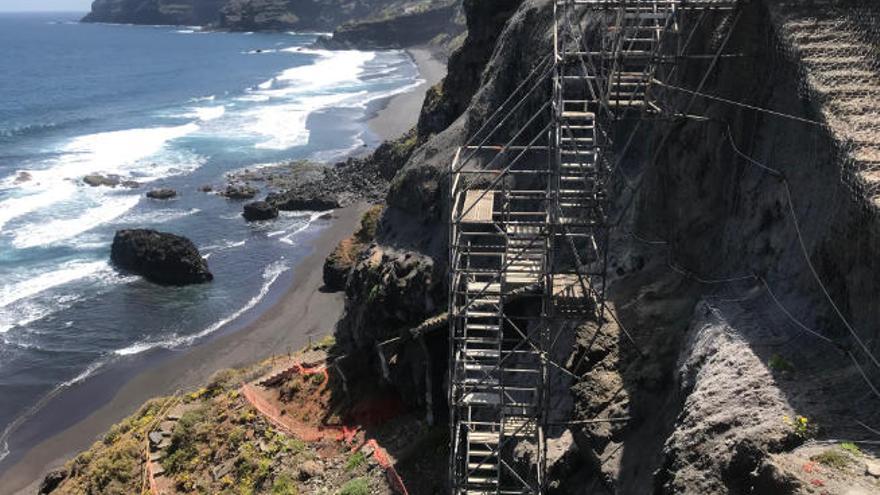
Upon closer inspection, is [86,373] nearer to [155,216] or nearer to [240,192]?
Result: [155,216]

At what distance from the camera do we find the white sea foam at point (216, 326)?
39562mm

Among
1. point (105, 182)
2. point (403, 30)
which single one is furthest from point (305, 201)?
point (403, 30)

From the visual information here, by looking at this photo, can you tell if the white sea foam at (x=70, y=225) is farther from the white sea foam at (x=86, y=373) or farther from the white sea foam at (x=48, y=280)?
the white sea foam at (x=86, y=373)

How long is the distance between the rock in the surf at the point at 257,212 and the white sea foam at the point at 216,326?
9.77m

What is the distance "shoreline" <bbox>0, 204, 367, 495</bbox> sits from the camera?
104ft

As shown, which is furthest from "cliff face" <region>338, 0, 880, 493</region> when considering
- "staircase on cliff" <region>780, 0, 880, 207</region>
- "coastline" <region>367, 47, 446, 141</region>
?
"coastline" <region>367, 47, 446, 141</region>

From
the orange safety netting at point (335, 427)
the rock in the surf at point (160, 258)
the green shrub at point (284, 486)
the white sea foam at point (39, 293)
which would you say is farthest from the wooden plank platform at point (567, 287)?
the white sea foam at point (39, 293)

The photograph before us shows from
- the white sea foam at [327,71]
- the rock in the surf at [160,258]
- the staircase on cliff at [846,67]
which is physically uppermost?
the white sea foam at [327,71]

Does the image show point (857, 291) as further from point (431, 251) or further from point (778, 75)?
point (431, 251)

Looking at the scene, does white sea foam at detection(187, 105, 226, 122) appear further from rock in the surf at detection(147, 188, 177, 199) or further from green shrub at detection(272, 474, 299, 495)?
green shrub at detection(272, 474, 299, 495)

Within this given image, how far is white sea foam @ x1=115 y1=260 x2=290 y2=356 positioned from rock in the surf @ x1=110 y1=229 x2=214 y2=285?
3813 mm

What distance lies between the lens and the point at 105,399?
35281 millimetres

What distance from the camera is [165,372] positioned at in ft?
122

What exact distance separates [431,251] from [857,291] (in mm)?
17837
